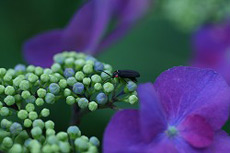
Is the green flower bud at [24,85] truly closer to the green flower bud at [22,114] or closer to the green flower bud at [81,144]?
the green flower bud at [22,114]

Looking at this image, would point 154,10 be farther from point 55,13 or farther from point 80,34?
point 80,34

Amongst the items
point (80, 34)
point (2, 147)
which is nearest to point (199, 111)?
point (2, 147)

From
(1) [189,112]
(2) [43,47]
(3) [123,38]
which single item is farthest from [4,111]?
(3) [123,38]

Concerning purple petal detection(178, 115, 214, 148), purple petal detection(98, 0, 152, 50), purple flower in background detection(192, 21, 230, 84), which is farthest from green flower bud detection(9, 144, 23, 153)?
purple flower in background detection(192, 21, 230, 84)

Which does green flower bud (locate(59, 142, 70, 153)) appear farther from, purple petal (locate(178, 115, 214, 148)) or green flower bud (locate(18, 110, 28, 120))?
purple petal (locate(178, 115, 214, 148))

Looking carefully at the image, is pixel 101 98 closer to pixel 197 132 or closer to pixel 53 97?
pixel 53 97

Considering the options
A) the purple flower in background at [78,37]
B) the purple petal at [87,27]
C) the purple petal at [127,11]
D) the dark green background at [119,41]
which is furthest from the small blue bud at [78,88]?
the dark green background at [119,41]
